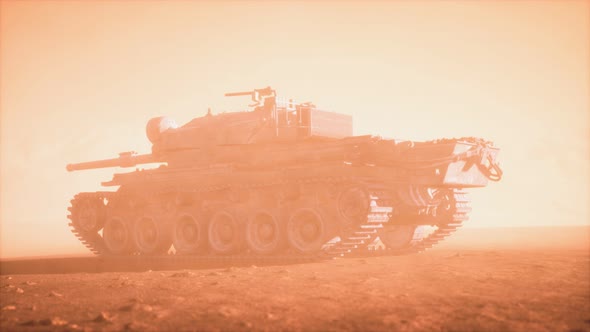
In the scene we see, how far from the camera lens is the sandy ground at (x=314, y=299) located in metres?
8.38

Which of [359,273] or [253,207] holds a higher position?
[253,207]

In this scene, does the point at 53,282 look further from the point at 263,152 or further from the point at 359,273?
the point at 263,152

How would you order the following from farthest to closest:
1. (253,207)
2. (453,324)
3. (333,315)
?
(253,207) < (333,315) < (453,324)

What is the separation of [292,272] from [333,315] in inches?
203

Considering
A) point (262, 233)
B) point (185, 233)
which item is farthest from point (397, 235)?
point (185, 233)

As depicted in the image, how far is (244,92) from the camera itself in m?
20.2

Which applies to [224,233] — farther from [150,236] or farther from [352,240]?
[352,240]

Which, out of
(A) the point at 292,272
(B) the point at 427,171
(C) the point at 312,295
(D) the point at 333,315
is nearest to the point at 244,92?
(B) the point at 427,171

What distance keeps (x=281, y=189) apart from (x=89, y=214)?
880 cm

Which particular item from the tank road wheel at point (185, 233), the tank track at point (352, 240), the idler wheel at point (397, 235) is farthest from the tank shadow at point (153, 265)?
the idler wheel at point (397, 235)

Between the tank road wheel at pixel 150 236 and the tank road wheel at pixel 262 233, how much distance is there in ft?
13.0

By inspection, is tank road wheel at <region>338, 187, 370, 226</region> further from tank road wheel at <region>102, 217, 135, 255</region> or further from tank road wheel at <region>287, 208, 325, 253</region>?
tank road wheel at <region>102, 217, 135, 255</region>

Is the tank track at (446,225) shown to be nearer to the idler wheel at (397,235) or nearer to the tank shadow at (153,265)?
the idler wheel at (397,235)

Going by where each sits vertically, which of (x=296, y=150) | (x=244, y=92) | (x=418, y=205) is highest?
(x=244, y=92)
